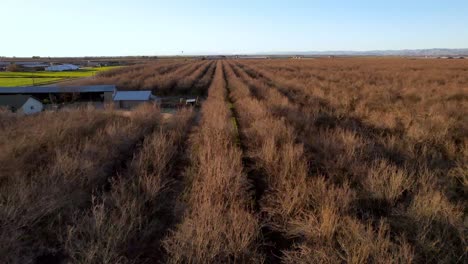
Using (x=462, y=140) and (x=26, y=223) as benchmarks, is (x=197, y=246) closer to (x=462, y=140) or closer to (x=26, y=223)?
(x=26, y=223)

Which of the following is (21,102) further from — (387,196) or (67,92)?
(387,196)

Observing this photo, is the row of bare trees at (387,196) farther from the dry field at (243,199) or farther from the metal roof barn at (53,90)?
the metal roof barn at (53,90)

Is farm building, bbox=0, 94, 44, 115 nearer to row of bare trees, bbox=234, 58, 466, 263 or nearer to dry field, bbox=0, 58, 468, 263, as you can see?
dry field, bbox=0, 58, 468, 263

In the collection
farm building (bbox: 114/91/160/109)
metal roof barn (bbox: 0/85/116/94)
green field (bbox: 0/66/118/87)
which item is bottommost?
farm building (bbox: 114/91/160/109)

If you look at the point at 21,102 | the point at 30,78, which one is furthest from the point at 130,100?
the point at 30,78

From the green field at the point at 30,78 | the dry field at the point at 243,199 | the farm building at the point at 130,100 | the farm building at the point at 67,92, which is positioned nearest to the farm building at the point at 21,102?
the farm building at the point at 67,92

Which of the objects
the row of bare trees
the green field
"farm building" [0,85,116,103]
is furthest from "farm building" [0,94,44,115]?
the row of bare trees
